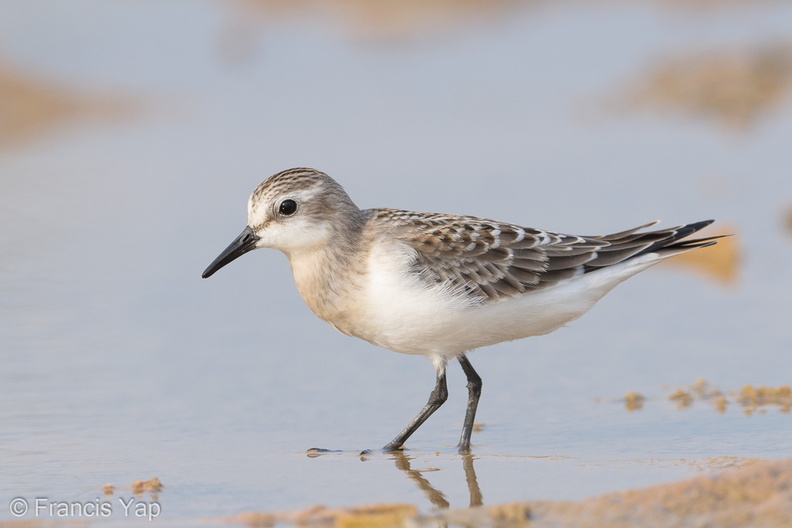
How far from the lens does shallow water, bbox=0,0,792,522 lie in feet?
26.7

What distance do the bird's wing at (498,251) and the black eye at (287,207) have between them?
2.01 ft

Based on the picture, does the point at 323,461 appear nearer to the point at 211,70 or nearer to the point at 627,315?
the point at 627,315

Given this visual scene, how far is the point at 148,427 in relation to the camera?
8.77 m

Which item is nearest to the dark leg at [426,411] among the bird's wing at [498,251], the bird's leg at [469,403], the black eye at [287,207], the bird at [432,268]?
the bird at [432,268]

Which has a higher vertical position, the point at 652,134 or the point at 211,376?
the point at 652,134

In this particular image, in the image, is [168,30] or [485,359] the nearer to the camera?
[485,359]

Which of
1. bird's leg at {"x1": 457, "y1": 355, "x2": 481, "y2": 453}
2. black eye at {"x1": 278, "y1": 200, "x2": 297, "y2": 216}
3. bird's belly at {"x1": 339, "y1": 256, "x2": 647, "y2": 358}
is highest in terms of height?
black eye at {"x1": 278, "y1": 200, "x2": 297, "y2": 216}

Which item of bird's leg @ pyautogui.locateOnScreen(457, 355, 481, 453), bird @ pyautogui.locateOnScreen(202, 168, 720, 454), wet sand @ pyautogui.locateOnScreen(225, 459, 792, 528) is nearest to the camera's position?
wet sand @ pyautogui.locateOnScreen(225, 459, 792, 528)

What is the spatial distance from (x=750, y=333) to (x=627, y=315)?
115cm

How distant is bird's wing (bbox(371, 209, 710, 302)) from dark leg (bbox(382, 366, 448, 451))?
77 cm

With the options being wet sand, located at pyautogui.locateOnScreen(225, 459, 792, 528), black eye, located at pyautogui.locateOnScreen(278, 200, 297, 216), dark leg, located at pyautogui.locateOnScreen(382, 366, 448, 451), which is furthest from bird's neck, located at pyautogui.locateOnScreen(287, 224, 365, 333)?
wet sand, located at pyautogui.locateOnScreen(225, 459, 792, 528)

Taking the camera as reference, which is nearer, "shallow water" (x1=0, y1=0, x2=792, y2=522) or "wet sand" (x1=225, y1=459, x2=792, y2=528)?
"wet sand" (x1=225, y1=459, x2=792, y2=528)

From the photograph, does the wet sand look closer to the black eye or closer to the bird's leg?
the bird's leg

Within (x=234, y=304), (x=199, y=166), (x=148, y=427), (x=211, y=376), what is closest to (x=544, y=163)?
(x=199, y=166)
